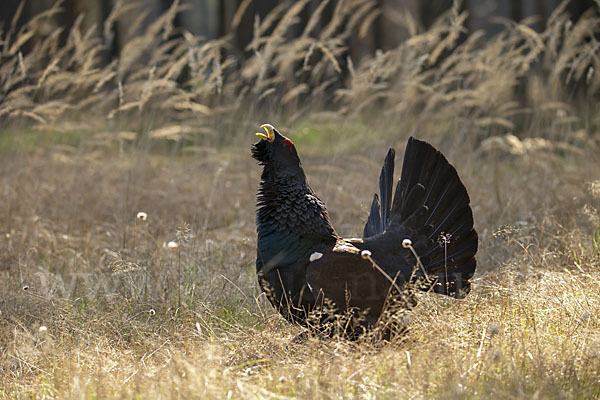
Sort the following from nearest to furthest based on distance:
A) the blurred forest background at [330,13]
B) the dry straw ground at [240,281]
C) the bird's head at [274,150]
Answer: the dry straw ground at [240,281] → the bird's head at [274,150] → the blurred forest background at [330,13]

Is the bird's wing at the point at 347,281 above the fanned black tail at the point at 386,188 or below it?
below

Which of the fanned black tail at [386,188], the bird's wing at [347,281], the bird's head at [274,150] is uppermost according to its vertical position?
the bird's head at [274,150]

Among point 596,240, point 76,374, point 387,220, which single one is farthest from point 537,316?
point 76,374

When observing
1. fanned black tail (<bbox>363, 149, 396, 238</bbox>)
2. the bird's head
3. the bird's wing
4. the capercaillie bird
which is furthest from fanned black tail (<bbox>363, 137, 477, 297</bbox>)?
the bird's head

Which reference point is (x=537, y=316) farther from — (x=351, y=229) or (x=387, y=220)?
(x=351, y=229)

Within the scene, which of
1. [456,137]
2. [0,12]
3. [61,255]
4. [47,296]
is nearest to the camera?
[47,296]

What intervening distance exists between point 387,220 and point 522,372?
146cm

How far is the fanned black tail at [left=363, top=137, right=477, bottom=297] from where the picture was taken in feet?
12.8

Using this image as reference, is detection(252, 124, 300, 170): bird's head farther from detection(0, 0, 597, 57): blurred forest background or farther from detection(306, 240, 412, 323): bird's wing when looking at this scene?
detection(0, 0, 597, 57): blurred forest background

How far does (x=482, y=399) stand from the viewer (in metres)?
2.69

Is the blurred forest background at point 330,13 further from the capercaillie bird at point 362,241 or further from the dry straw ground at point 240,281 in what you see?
the capercaillie bird at point 362,241

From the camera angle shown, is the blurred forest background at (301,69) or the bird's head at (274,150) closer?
the bird's head at (274,150)

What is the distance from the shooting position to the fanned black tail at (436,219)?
12.8ft

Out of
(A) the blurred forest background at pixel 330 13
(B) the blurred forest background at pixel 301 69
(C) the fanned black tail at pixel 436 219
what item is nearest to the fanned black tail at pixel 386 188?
(C) the fanned black tail at pixel 436 219
